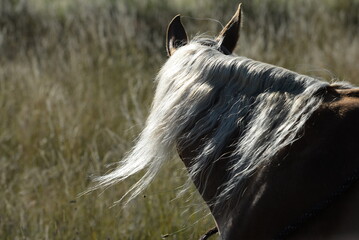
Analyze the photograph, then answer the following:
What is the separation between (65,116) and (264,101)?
9.77ft

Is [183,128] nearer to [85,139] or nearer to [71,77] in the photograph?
[85,139]

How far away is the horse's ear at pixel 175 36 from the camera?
2.28m

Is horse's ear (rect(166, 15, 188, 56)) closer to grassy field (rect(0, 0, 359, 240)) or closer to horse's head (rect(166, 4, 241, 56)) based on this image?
horse's head (rect(166, 4, 241, 56))

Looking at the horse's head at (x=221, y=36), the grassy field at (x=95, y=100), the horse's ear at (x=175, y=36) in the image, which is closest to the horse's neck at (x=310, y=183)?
the grassy field at (x=95, y=100)

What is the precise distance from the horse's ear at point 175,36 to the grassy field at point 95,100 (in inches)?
15.6

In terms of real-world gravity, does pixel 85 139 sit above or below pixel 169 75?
below

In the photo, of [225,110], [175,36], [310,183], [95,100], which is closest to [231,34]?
[175,36]

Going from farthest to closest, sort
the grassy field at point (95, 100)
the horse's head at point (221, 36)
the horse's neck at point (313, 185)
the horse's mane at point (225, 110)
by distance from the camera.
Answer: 1. the grassy field at point (95, 100)
2. the horse's head at point (221, 36)
3. the horse's mane at point (225, 110)
4. the horse's neck at point (313, 185)

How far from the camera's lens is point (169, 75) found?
6.66ft

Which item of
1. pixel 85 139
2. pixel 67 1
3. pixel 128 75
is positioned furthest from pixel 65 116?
pixel 67 1

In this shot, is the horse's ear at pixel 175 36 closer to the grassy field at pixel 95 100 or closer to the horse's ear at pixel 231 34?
the horse's ear at pixel 231 34

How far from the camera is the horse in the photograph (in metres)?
1.68

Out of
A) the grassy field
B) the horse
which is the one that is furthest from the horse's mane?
the grassy field

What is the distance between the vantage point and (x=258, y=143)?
5.91 ft
